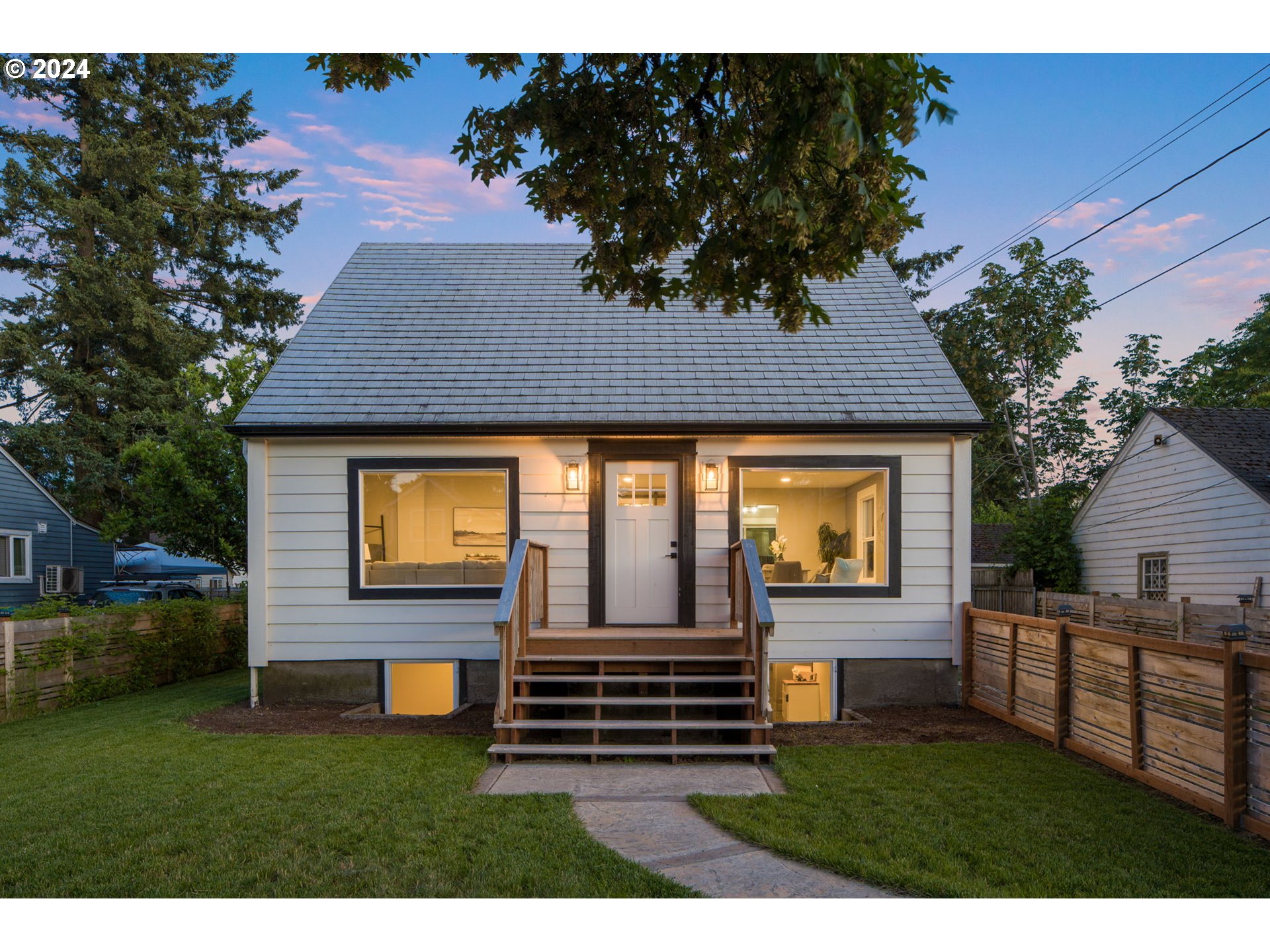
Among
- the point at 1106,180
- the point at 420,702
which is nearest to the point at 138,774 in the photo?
the point at 420,702

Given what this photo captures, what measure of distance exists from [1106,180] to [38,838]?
14.9 meters

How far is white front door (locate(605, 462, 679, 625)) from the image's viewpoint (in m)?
7.85

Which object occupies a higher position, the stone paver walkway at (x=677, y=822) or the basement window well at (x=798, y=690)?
the stone paver walkway at (x=677, y=822)

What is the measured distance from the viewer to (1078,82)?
8938 millimetres

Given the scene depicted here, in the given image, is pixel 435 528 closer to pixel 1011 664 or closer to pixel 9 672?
pixel 9 672

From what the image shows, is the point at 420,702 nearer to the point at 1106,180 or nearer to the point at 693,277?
the point at 693,277

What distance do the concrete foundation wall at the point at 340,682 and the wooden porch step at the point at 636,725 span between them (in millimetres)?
2010

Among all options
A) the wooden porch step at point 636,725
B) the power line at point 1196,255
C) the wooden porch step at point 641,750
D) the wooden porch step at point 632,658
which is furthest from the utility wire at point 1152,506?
the wooden porch step at point 641,750

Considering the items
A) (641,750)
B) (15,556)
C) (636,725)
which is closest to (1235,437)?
(636,725)

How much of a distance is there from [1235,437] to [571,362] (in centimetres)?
1245

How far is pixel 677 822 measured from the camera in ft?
13.8

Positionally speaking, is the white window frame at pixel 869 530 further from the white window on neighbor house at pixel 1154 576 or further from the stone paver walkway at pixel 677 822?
the white window on neighbor house at pixel 1154 576

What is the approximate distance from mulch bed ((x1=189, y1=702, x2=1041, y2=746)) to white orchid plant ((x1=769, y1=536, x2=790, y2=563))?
1757 mm

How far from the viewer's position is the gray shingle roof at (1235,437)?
12250 mm
